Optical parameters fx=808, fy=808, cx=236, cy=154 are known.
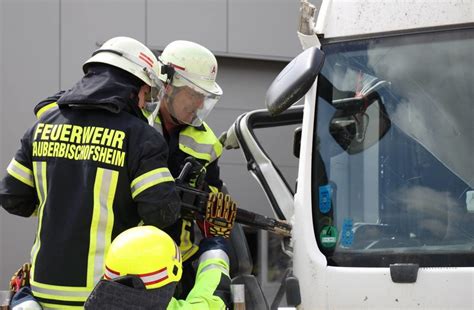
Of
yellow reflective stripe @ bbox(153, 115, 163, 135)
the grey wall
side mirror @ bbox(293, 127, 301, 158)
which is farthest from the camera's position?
the grey wall

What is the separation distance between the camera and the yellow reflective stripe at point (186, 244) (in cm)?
370

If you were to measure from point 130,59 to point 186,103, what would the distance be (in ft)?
2.09

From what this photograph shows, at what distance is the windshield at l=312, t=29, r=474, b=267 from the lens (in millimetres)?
3215

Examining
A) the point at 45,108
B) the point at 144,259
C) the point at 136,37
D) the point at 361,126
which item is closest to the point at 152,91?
the point at 45,108

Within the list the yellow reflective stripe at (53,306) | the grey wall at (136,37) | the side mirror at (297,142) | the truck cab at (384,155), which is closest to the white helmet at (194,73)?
the truck cab at (384,155)

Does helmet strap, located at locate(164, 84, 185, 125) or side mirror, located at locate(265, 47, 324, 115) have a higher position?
side mirror, located at locate(265, 47, 324, 115)

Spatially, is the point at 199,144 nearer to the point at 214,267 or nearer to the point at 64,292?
the point at 214,267

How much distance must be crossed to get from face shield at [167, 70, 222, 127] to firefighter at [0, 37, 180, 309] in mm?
704

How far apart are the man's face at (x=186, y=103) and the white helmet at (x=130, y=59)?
19.2 inches

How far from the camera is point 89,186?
3.01 m

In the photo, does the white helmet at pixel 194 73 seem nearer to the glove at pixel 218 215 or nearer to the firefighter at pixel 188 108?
the firefighter at pixel 188 108

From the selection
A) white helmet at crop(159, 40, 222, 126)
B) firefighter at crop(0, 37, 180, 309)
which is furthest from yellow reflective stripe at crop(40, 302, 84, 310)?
white helmet at crop(159, 40, 222, 126)

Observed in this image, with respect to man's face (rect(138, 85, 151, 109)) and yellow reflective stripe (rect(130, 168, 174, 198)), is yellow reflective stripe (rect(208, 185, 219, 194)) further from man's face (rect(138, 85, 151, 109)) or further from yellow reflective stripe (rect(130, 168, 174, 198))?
yellow reflective stripe (rect(130, 168, 174, 198))

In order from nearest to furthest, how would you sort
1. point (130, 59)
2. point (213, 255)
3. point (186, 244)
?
point (130, 59)
point (213, 255)
point (186, 244)
